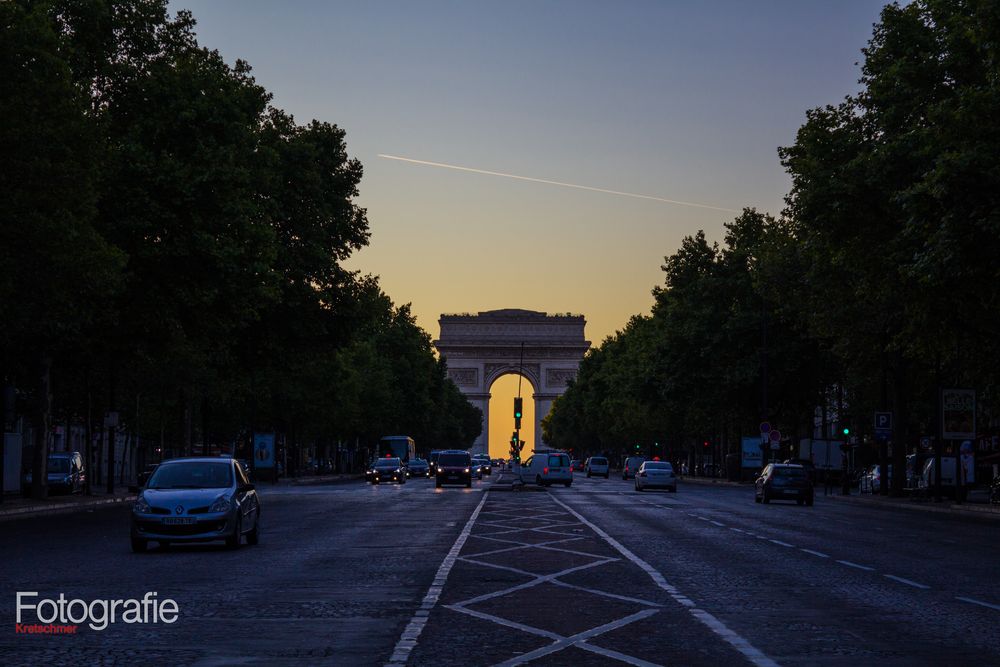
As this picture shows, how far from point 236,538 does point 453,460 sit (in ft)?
170

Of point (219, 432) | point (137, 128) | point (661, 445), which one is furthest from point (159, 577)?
point (661, 445)

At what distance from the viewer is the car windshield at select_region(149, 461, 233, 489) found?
23.3 meters

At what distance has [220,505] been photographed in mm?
22844

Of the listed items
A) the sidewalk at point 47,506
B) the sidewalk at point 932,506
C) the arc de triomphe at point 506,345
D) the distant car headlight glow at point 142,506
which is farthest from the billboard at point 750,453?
the arc de triomphe at point 506,345

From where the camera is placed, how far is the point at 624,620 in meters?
13.3

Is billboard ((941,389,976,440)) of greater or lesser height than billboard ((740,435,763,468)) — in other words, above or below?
above

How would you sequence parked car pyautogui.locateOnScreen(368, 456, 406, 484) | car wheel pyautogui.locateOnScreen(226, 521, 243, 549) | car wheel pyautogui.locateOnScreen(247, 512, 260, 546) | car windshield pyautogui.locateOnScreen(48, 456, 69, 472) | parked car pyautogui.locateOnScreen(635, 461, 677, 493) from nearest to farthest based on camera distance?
car wheel pyautogui.locateOnScreen(226, 521, 243, 549) → car wheel pyautogui.locateOnScreen(247, 512, 260, 546) → car windshield pyautogui.locateOnScreen(48, 456, 69, 472) → parked car pyautogui.locateOnScreen(635, 461, 677, 493) → parked car pyautogui.locateOnScreen(368, 456, 406, 484)

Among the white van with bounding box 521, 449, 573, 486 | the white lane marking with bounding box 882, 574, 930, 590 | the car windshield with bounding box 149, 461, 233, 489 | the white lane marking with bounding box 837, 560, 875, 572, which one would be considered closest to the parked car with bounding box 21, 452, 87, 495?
the white van with bounding box 521, 449, 573, 486

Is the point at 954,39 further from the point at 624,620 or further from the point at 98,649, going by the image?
the point at 98,649

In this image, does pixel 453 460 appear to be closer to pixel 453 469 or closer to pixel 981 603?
pixel 453 469

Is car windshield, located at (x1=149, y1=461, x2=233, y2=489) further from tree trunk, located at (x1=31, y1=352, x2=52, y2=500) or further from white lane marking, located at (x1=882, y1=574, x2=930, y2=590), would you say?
tree trunk, located at (x1=31, y1=352, x2=52, y2=500)
